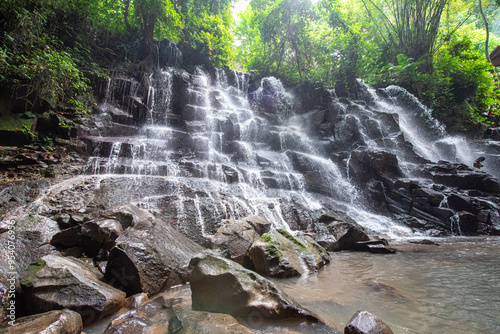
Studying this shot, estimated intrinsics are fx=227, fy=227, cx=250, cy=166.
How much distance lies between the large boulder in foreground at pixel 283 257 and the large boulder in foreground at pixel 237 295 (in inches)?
49.2

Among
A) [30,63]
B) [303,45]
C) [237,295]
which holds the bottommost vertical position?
[237,295]

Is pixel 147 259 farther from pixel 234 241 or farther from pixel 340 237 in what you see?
pixel 340 237

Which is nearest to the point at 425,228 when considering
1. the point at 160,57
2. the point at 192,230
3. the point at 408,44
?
the point at 192,230

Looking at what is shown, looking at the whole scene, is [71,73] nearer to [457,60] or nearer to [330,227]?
[330,227]

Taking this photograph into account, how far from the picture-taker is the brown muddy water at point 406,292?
2.20 metres

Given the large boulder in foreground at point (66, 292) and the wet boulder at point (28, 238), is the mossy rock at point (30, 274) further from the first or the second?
the wet boulder at point (28, 238)

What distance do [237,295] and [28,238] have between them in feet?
11.4

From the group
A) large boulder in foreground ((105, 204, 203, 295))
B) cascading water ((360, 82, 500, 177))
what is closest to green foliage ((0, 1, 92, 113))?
large boulder in foreground ((105, 204, 203, 295))

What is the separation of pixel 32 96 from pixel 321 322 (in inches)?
421

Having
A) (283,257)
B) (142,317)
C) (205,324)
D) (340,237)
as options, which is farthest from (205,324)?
(340,237)

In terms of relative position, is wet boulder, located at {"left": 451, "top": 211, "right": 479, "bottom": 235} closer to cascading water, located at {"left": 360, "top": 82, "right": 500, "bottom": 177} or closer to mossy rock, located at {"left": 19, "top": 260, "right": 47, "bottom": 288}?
cascading water, located at {"left": 360, "top": 82, "right": 500, "bottom": 177}

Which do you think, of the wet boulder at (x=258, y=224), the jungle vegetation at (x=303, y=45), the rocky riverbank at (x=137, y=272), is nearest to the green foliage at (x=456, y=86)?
the jungle vegetation at (x=303, y=45)

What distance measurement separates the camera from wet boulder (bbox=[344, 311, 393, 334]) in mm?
1823

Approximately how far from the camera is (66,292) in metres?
2.33
